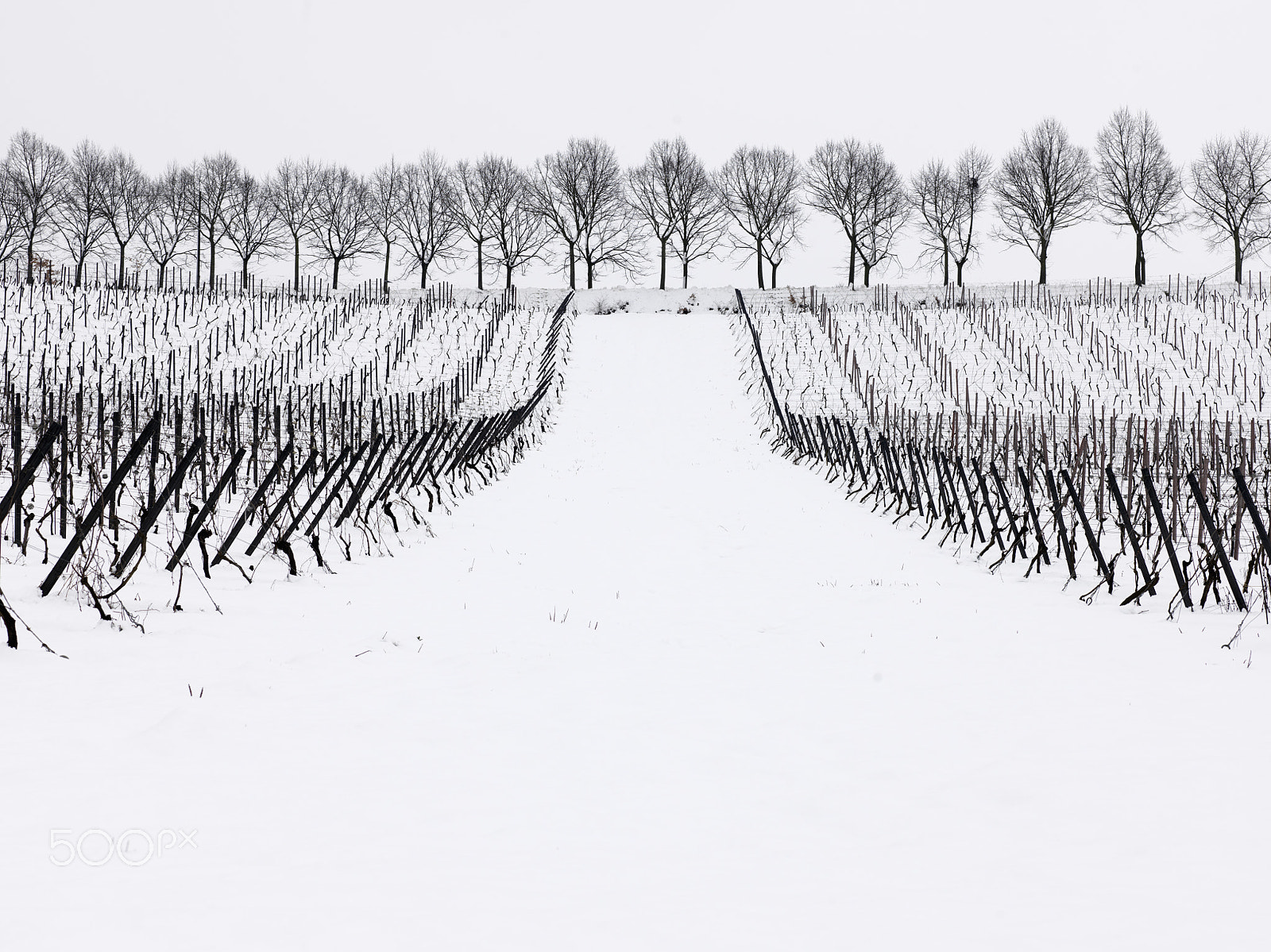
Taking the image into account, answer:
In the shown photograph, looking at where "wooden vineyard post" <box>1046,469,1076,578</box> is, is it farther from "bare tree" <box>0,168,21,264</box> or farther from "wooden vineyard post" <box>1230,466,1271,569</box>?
"bare tree" <box>0,168,21,264</box>

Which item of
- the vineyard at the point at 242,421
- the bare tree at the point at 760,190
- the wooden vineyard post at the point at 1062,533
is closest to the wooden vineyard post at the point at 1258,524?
the wooden vineyard post at the point at 1062,533

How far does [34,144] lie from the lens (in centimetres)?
4281

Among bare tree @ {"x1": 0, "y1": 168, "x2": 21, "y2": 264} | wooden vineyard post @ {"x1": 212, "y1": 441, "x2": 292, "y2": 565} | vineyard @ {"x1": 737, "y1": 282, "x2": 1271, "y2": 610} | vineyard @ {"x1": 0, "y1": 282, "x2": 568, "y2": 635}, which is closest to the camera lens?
wooden vineyard post @ {"x1": 212, "y1": 441, "x2": 292, "y2": 565}

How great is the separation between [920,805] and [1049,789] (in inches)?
17.2

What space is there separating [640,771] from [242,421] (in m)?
11.8

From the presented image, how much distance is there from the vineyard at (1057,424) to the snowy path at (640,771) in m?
1.09

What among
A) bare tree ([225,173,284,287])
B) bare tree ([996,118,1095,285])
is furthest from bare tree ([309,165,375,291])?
bare tree ([996,118,1095,285])

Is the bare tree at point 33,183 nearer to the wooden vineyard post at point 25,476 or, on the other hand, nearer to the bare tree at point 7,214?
the bare tree at point 7,214

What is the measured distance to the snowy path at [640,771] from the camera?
1920mm

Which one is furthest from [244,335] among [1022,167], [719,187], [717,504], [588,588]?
[1022,167]

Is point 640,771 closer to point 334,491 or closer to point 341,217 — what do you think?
point 334,491

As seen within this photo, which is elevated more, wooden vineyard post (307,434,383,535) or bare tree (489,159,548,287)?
bare tree (489,159,548,287)
